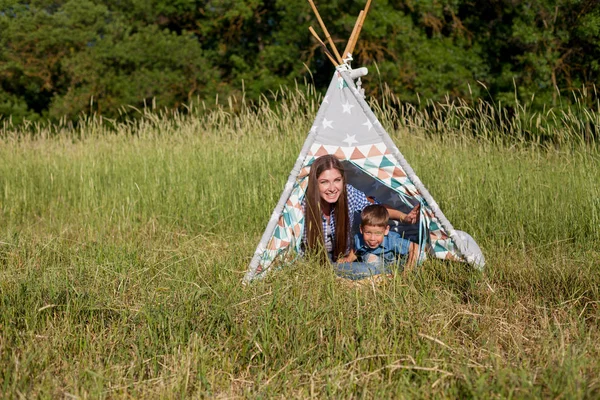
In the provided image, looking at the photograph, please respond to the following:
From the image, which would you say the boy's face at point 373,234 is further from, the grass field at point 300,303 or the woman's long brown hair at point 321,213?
the grass field at point 300,303

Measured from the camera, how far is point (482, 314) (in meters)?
3.02

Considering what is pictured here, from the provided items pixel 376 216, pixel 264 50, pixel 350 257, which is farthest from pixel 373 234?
pixel 264 50

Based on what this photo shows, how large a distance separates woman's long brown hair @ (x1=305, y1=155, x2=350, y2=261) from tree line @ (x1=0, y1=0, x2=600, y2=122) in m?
8.16

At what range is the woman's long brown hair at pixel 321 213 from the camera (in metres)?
3.69

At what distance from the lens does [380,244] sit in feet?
12.6

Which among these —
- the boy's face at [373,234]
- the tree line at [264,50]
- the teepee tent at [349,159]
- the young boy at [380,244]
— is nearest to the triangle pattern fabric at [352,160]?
the teepee tent at [349,159]

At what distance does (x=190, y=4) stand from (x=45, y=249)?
12952 millimetres

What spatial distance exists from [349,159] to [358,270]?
0.63 metres

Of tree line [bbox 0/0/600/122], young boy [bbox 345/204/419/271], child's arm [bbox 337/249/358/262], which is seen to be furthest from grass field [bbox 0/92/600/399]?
tree line [bbox 0/0/600/122]

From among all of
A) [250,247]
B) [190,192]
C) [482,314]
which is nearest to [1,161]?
[190,192]

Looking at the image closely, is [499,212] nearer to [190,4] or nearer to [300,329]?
[300,329]

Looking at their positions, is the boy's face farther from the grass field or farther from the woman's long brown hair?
the grass field

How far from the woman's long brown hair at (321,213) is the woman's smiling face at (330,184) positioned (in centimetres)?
2

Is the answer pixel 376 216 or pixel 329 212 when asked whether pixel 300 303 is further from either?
pixel 329 212
